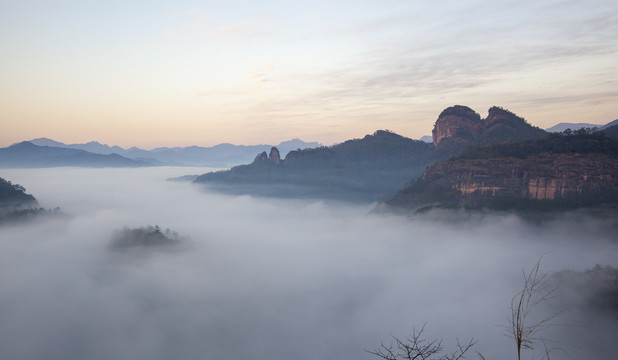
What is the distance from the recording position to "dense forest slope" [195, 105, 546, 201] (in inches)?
5246

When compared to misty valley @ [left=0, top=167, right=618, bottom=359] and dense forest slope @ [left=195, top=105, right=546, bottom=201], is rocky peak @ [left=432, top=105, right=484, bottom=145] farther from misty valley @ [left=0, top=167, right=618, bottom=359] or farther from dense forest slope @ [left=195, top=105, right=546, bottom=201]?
misty valley @ [left=0, top=167, right=618, bottom=359]

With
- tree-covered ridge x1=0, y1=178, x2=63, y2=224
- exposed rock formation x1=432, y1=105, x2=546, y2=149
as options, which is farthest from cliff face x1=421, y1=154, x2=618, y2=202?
Answer: tree-covered ridge x1=0, y1=178, x2=63, y2=224

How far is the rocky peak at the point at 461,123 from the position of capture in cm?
13949

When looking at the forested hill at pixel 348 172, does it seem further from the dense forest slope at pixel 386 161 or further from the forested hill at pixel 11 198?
the forested hill at pixel 11 198

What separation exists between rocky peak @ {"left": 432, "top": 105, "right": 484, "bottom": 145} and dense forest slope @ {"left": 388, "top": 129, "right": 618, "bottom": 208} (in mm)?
45573

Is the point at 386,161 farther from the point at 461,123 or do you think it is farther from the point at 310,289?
the point at 310,289

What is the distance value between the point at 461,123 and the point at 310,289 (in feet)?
325

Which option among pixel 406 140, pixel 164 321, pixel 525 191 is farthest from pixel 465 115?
pixel 164 321

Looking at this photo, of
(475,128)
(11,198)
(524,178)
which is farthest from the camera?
(475,128)

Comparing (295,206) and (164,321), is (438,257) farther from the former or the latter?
(295,206)

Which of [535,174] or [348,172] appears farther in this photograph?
[348,172]

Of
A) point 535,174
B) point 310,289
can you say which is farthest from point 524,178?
point 310,289

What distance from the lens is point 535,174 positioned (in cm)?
7738

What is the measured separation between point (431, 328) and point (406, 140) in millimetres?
149527
